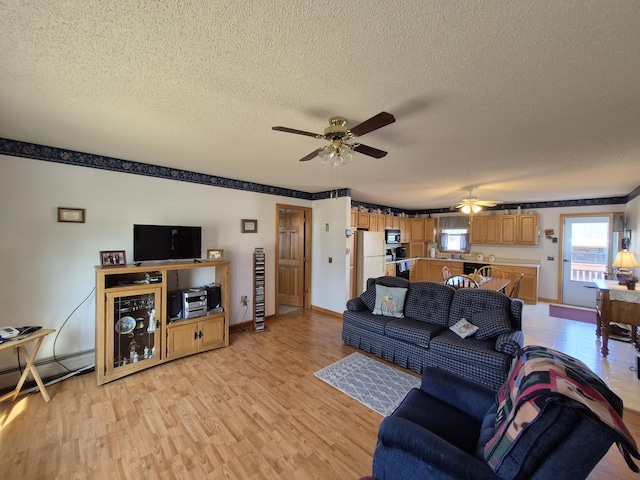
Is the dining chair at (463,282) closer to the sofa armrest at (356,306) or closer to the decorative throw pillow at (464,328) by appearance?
the decorative throw pillow at (464,328)

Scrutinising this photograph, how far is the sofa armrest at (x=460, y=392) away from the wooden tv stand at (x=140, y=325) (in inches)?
107

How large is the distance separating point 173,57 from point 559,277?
7.79m

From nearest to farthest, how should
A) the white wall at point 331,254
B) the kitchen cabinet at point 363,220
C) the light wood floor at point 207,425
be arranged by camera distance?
1. the light wood floor at point 207,425
2. the white wall at point 331,254
3. the kitchen cabinet at point 363,220

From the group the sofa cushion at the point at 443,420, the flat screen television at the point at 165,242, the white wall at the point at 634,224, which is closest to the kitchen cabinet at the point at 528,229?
the white wall at the point at 634,224

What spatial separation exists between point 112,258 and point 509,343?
13.5ft

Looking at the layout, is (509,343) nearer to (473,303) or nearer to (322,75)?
(473,303)

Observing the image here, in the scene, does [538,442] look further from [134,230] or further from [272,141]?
[134,230]

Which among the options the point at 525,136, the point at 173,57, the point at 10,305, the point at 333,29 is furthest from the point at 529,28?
the point at 10,305

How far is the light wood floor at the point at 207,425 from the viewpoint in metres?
1.73

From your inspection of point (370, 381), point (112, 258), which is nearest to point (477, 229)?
point (370, 381)

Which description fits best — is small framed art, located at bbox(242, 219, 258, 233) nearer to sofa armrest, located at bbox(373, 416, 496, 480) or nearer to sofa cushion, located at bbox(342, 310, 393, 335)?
sofa cushion, located at bbox(342, 310, 393, 335)

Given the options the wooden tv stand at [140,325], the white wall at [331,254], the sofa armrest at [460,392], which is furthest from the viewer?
the white wall at [331,254]

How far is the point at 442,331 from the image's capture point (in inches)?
119

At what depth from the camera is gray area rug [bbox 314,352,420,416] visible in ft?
7.98
